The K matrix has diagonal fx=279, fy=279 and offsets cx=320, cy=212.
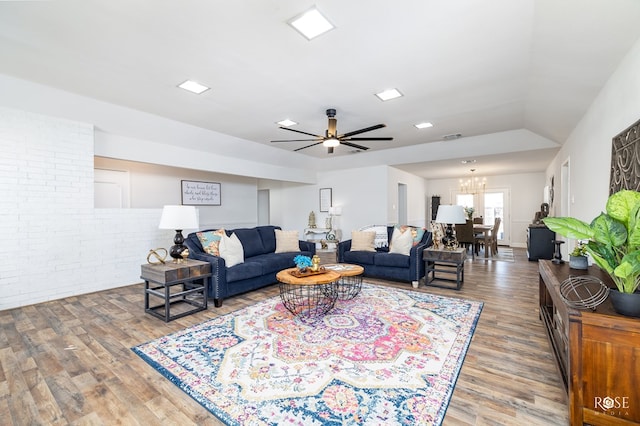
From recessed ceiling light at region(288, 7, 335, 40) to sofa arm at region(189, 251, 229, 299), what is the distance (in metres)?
2.76

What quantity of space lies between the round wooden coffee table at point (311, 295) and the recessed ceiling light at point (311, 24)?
235cm

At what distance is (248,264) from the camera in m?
3.96

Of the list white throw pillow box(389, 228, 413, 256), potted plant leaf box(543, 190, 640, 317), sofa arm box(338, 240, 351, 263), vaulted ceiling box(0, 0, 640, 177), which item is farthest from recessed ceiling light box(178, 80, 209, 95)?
potted plant leaf box(543, 190, 640, 317)

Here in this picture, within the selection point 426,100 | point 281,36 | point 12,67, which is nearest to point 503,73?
point 426,100

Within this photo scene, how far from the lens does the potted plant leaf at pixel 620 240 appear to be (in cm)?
136

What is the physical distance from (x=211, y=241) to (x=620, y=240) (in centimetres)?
400

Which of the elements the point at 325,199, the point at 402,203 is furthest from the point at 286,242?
the point at 402,203

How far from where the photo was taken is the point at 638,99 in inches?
79.7

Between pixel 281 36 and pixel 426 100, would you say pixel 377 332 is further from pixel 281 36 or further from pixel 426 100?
pixel 426 100

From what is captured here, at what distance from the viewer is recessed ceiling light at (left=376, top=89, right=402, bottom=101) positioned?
11.9 ft

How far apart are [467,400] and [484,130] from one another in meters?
5.02

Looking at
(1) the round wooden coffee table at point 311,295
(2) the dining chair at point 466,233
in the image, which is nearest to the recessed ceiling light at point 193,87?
(1) the round wooden coffee table at point 311,295

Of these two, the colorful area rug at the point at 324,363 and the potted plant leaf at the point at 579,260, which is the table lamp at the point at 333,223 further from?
the potted plant leaf at the point at 579,260

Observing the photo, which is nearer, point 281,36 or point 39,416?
point 39,416
